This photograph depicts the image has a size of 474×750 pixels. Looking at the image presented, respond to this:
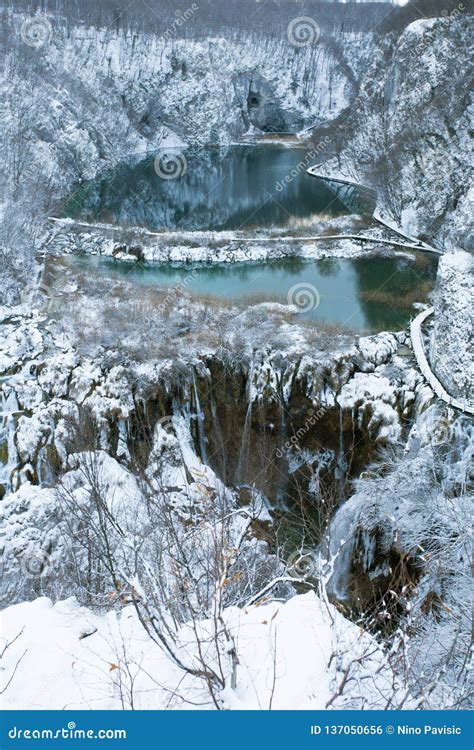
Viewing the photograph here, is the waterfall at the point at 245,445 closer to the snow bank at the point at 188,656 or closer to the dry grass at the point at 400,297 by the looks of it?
the dry grass at the point at 400,297

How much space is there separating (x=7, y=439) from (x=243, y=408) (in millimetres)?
6743

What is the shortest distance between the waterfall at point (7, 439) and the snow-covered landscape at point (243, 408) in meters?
0.06

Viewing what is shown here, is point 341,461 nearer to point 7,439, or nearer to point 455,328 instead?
point 455,328

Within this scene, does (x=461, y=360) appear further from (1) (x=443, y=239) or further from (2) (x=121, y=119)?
(2) (x=121, y=119)

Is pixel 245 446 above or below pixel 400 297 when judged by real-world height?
below

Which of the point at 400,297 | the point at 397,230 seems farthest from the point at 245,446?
the point at 397,230

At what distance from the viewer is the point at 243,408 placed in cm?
1752

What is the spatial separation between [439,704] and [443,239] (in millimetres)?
25486

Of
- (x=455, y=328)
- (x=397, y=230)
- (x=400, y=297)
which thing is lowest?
(x=400, y=297)

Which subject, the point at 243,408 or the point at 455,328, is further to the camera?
the point at 243,408

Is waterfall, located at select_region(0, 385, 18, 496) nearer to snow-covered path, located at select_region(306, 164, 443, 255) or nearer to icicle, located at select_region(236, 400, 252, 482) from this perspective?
icicle, located at select_region(236, 400, 252, 482)

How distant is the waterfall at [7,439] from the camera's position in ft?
48.5

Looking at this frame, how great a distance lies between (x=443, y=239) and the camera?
1085 inches

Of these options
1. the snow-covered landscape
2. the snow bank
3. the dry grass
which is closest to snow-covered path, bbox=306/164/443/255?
the snow-covered landscape
